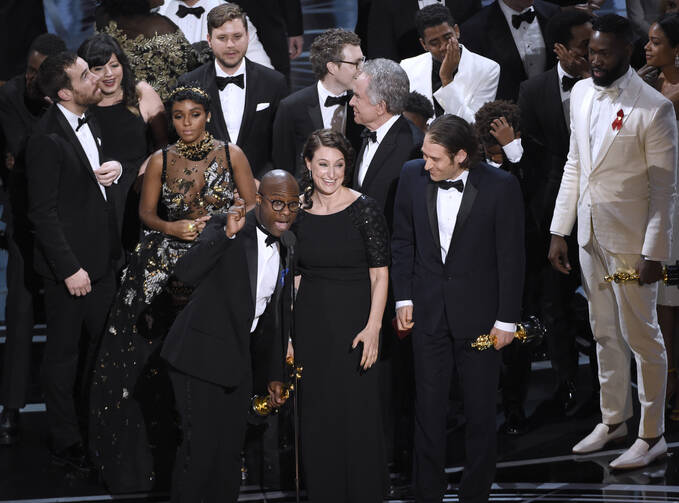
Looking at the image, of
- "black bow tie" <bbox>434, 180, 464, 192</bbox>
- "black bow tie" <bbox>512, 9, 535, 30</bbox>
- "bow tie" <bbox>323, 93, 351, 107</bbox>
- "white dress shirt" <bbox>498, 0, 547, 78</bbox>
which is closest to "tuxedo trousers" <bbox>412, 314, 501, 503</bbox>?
"black bow tie" <bbox>434, 180, 464, 192</bbox>

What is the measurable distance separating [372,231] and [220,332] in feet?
2.64

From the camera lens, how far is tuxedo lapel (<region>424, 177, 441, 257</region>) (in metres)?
4.37

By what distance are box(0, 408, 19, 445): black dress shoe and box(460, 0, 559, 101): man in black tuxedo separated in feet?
11.2

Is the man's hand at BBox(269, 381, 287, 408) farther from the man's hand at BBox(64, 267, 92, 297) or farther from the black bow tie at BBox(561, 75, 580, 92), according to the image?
the black bow tie at BBox(561, 75, 580, 92)

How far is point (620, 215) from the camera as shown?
494cm

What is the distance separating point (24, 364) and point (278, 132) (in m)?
1.87

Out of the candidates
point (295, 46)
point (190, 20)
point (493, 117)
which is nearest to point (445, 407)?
point (493, 117)

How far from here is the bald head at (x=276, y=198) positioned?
3977 millimetres

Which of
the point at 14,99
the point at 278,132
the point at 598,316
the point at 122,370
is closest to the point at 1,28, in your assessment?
the point at 14,99

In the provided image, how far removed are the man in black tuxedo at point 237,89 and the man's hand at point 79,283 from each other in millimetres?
1040

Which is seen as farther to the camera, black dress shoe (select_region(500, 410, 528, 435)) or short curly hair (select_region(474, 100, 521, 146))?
black dress shoe (select_region(500, 410, 528, 435))

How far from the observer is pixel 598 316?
514cm

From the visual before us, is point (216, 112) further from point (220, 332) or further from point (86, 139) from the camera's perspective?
point (220, 332)

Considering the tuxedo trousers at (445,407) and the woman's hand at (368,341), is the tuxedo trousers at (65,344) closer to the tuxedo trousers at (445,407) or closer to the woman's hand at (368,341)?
the woman's hand at (368,341)
